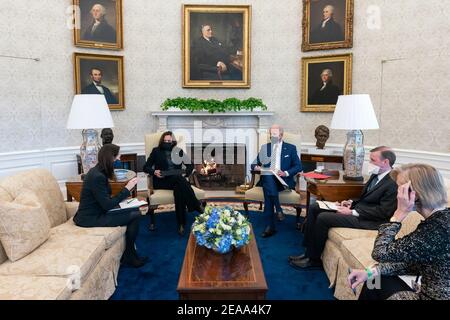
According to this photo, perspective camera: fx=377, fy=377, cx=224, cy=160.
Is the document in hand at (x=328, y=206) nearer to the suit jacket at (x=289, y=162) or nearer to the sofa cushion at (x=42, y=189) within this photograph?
the suit jacket at (x=289, y=162)

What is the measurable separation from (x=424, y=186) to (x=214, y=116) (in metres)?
5.68

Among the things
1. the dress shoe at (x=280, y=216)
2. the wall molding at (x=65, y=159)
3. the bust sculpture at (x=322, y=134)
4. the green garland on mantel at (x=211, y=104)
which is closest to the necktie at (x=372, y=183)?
the dress shoe at (x=280, y=216)

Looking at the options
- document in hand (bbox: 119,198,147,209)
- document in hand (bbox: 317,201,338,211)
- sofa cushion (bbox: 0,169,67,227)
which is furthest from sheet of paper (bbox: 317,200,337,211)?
sofa cushion (bbox: 0,169,67,227)

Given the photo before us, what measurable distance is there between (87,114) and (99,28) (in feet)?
10.8

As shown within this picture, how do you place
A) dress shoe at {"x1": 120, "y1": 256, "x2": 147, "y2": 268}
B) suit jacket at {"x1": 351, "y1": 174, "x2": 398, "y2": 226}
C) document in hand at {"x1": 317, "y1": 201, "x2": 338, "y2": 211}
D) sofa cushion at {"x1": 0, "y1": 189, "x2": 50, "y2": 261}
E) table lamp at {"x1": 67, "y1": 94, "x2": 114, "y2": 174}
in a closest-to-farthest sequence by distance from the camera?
sofa cushion at {"x1": 0, "y1": 189, "x2": 50, "y2": 261}, suit jacket at {"x1": 351, "y1": 174, "x2": 398, "y2": 226}, document in hand at {"x1": 317, "y1": 201, "x2": 338, "y2": 211}, dress shoe at {"x1": 120, "y1": 256, "x2": 147, "y2": 268}, table lamp at {"x1": 67, "y1": 94, "x2": 114, "y2": 174}

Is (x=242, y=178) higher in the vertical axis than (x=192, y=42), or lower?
lower

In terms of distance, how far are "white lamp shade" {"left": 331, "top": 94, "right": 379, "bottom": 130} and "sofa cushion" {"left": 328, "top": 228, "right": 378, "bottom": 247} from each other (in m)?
1.28

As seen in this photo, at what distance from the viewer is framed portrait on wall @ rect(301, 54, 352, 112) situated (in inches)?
279

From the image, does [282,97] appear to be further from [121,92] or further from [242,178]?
[121,92]

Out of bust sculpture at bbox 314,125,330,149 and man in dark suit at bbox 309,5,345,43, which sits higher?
man in dark suit at bbox 309,5,345,43

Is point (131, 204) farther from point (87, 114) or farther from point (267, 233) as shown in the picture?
point (267, 233)

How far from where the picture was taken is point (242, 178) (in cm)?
793

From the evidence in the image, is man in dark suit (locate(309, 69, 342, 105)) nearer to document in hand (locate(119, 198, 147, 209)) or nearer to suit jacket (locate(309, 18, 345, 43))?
suit jacket (locate(309, 18, 345, 43))
